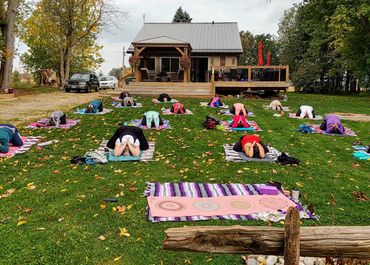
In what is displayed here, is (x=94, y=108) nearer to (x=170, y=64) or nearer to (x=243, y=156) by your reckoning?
(x=243, y=156)

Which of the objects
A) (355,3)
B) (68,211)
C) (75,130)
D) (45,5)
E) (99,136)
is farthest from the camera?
(45,5)

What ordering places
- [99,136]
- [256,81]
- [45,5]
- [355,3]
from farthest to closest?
[45,5] → [256,81] → [355,3] → [99,136]

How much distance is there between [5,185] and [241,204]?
14.4 ft

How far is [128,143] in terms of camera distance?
823cm

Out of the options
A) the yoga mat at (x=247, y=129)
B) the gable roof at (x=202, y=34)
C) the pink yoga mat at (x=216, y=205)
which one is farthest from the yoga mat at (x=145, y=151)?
the gable roof at (x=202, y=34)

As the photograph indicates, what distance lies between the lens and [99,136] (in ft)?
34.1

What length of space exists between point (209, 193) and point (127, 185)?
1564mm

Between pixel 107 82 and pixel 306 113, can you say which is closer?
pixel 306 113

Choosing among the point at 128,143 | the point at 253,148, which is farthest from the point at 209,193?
the point at 128,143

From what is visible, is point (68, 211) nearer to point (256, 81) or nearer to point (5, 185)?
point (5, 185)

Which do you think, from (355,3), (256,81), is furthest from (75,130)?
(355,3)

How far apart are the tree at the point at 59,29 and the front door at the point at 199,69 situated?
11.0m

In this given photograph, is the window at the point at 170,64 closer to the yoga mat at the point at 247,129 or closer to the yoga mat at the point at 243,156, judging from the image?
the yoga mat at the point at 247,129

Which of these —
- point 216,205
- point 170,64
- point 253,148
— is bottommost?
point 216,205
